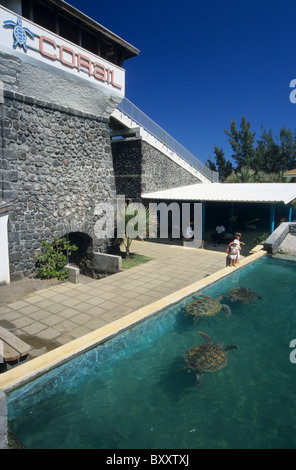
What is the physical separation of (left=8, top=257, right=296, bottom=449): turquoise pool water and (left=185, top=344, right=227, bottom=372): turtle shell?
15 cm

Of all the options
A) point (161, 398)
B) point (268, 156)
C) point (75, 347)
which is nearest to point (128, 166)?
point (75, 347)

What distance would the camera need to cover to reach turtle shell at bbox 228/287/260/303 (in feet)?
27.3

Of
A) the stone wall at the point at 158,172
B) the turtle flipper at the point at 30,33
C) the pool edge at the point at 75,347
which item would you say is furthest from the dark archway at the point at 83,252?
the turtle flipper at the point at 30,33

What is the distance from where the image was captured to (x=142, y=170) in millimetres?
17266

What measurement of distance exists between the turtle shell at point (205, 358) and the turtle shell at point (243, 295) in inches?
114

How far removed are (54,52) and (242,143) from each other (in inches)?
1641

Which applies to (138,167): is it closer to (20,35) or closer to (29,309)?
(20,35)

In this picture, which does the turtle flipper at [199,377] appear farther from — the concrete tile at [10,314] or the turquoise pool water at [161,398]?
the concrete tile at [10,314]

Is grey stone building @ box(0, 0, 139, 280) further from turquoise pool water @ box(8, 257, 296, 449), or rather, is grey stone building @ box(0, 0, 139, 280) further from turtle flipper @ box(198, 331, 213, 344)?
turtle flipper @ box(198, 331, 213, 344)

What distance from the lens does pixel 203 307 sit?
721 centimetres

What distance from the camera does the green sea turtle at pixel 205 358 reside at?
17.1ft

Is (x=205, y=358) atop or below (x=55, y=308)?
below

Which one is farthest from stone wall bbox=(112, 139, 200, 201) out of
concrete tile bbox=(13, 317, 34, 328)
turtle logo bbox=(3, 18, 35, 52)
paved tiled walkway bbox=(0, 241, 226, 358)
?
concrete tile bbox=(13, 317, 34, 328)

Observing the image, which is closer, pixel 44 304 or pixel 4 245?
pixel 44 304
